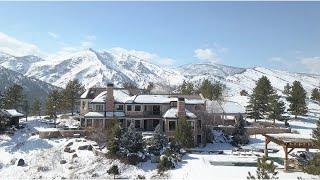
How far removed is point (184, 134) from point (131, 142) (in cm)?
876

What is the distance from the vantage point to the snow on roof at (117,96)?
2388 inches

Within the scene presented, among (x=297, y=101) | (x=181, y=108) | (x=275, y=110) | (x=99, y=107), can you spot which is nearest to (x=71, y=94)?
(x=99, y=107)

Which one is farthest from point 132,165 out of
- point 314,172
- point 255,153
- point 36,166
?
point 314,172

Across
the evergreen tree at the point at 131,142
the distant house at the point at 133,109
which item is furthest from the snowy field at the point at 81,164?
the distant house at the point at 133,109

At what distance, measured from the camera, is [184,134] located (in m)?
51.5

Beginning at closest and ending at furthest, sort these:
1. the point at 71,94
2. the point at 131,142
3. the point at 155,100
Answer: the point at 131,142, the point at 155,100, the point at 71,94

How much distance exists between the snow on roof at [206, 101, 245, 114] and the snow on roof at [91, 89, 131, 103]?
15.1 m

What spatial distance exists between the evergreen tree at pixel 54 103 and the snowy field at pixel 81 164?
47.3 feet

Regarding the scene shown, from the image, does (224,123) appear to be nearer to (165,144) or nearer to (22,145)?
(165,144)

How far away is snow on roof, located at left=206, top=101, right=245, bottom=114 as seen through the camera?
70188mm

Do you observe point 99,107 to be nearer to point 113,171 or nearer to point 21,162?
point 21,162

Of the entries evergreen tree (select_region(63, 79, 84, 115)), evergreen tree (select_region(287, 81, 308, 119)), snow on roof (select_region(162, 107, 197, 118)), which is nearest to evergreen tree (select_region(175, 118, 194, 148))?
snow on roof (select_region(162, 107, 197, 118))

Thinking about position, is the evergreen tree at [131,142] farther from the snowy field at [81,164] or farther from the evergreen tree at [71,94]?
the evergreen tree at [71,94]

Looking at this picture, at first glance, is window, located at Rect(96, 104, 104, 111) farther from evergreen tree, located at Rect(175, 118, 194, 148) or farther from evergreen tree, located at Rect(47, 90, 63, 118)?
evergreen tree, located at Rect(175, 118, 194, 148)
